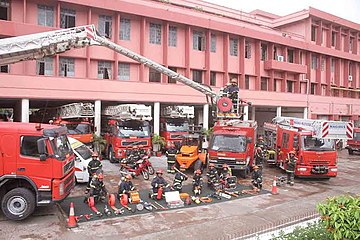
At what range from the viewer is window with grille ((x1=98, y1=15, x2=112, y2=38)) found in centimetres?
2119

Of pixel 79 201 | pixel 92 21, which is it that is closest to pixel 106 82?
pixel 92 21

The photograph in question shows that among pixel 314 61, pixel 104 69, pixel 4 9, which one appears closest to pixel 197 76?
pixel 104 69

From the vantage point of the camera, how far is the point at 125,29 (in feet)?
71.6

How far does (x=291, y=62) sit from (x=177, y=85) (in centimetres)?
1489

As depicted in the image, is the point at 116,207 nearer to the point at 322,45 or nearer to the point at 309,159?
the point at 309,159

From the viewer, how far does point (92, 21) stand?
68.1 feet

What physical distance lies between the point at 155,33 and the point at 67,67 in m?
6.88

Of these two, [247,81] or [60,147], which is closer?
[60,147]

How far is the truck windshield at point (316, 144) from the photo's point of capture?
13.5 meters

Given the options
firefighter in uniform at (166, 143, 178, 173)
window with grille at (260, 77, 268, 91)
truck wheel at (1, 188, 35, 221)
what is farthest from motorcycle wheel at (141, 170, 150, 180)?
window with grille at (260, 77, 268, 91)

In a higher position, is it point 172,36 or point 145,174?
point 172,36

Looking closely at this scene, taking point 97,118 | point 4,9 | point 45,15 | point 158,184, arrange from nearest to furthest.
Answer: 1. point 158,184
2. point 4,9
3. point 97,118
4. point 45,15

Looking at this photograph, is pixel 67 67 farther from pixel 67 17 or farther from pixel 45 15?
pixel 45 15

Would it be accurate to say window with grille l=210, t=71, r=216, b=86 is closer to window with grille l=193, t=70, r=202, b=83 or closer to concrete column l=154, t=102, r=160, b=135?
window with grille l=193, t=70, r=202, b=83
